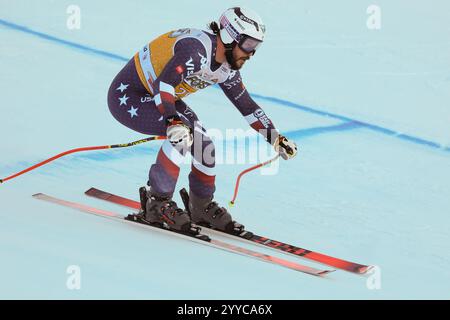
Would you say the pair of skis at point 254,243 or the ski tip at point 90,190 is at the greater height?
the ski tip at point 90,190

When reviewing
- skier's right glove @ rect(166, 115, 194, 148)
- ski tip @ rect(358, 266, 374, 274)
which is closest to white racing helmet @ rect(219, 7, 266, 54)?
skier's right glove @ rect(166, 115, 194, 148)

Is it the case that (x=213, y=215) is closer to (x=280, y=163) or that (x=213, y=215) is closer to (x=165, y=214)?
(x=165, y=214)

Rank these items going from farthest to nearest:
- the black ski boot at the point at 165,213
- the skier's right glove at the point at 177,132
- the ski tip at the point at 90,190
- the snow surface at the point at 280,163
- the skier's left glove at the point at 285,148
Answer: the ski tip at the point at 90,190, the skier's left glove at the point at 285,148, the black ski boot at the point at 165,213, the skier's right glove at the point at 177,132, the snow surface at the point at 280,163

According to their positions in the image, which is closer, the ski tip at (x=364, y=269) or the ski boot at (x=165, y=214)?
the ski tip at (x=364, y=269)

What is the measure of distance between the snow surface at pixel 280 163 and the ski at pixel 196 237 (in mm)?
81

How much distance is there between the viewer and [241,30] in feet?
15.8

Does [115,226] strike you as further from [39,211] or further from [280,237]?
[280,237]

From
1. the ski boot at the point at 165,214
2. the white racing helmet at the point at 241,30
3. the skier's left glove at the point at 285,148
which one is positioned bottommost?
the ski boot at the point at 165,214

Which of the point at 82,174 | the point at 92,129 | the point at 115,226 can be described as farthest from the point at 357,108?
the point at 115,226

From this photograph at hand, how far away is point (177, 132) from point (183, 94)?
60 cm

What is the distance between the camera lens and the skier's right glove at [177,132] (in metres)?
4.57

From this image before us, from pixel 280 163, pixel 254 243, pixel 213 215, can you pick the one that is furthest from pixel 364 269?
pixel 280 163

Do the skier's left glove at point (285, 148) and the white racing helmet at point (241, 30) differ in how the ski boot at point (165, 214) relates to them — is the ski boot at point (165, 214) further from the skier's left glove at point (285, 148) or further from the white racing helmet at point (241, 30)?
the white racing helmet at point (241, 30)

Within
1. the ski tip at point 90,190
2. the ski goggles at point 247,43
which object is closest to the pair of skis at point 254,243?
the ski tip at point 90,190
